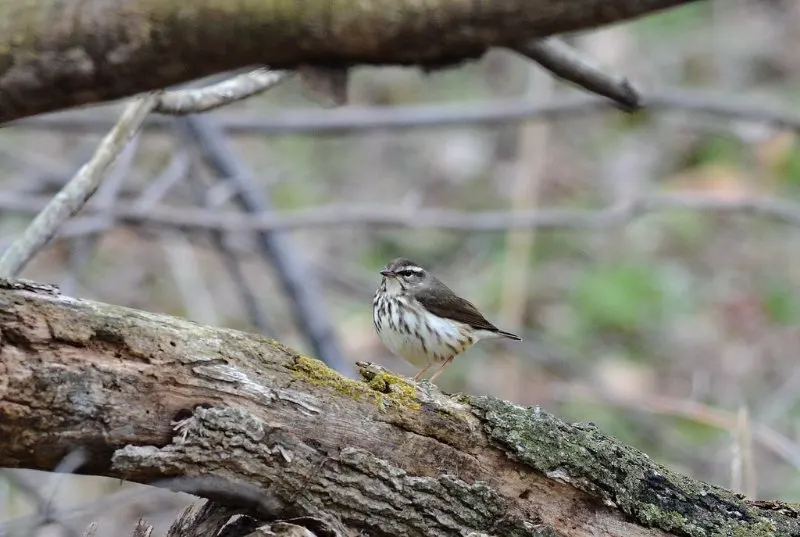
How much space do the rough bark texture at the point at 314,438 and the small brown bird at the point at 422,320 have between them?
8.04 feet

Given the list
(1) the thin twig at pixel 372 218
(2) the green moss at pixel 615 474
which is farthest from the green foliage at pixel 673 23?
(2) the green moss at pixel 615 474

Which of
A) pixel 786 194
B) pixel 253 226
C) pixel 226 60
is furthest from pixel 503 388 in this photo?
pixel 226 60

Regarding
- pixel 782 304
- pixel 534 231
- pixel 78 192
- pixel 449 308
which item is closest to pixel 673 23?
pixel 782 304

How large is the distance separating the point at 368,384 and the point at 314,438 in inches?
9.0

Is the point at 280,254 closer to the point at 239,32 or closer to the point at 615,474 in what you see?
the point at 615,474

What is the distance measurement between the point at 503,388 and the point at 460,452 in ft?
17.1

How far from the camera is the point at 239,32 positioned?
5.16ft

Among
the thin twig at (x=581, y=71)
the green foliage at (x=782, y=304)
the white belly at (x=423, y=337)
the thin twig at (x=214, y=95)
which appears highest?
the green foliage at (x=782, y=304)

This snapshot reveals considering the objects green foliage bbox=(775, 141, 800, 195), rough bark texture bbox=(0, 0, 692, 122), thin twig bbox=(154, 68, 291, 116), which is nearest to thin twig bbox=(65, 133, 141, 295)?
thin twig bbox=(154, 68, 291, 116)

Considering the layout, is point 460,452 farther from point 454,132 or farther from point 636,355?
point 454,132

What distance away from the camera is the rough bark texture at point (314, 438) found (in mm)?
2311

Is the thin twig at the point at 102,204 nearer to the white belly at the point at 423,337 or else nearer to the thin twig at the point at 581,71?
the white belly at the point at 423,337

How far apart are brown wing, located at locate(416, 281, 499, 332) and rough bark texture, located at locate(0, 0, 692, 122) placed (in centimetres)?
374

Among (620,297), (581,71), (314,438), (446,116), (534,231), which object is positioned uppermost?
(534,231)
